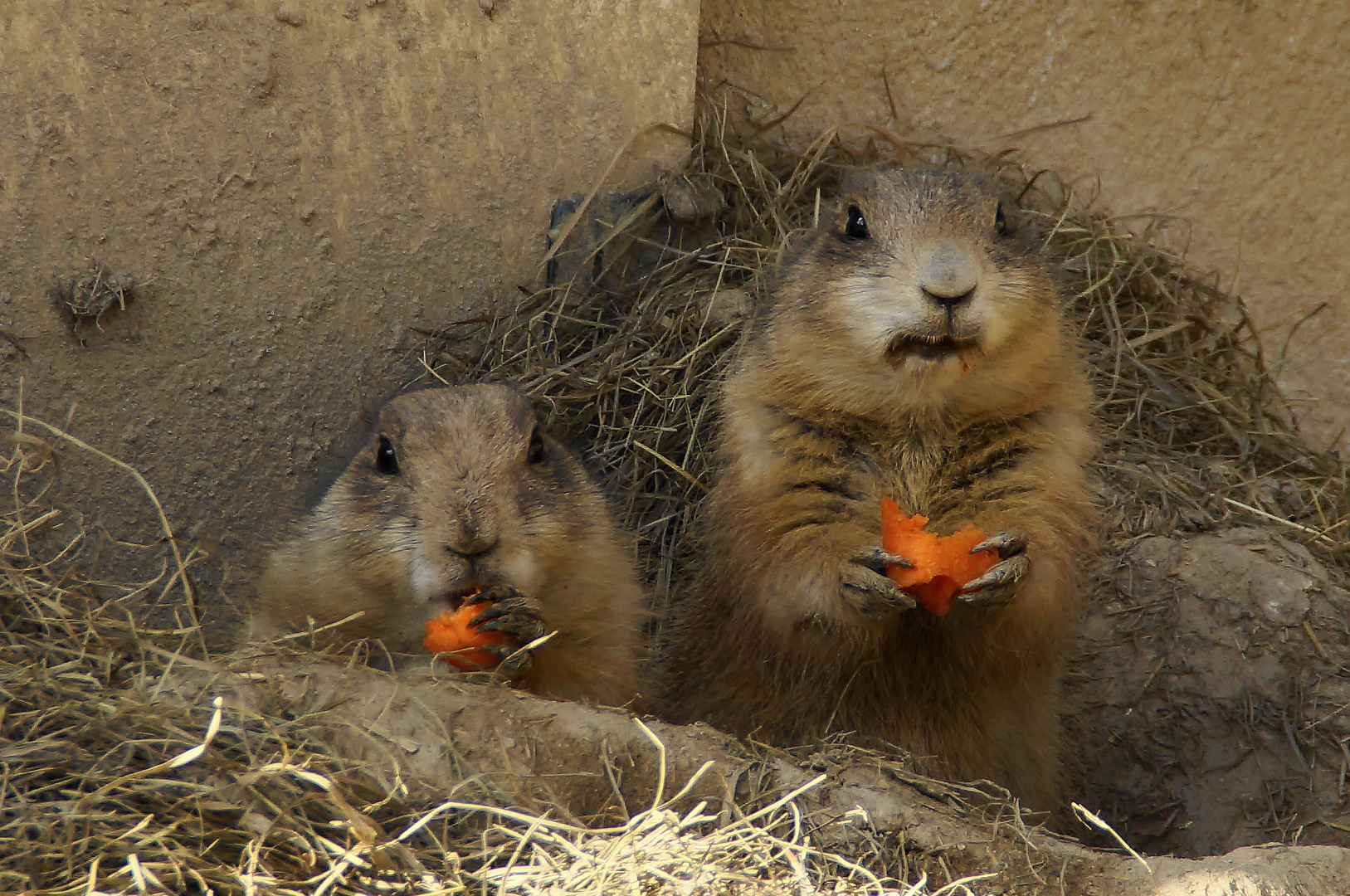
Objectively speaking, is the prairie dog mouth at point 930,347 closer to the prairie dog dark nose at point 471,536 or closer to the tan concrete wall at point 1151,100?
the prairie dog dark nose at point 471,536

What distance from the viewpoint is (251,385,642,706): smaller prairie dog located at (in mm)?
3303

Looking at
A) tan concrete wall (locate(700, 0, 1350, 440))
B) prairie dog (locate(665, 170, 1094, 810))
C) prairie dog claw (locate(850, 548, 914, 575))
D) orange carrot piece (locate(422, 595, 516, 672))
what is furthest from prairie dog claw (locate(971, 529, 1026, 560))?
tan concrete wall (locate(700, 0, 1350, 440))

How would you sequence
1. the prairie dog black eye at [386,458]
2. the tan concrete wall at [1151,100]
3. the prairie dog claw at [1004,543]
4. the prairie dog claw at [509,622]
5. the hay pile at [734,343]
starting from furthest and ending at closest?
the tan concrete wall at [1151,100] → the hay pile at [734,343] → the prairie dog black eye at [386,458] → the prairie dog claw at [1004,543] → the prairie dog claw at [509,622]

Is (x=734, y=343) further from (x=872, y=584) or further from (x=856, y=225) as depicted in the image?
(x=872, y=584)

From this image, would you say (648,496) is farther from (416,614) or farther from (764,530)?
(416,614)

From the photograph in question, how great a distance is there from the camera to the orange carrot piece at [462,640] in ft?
10.5

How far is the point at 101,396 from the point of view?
13.6 feet

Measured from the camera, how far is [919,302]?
339cm

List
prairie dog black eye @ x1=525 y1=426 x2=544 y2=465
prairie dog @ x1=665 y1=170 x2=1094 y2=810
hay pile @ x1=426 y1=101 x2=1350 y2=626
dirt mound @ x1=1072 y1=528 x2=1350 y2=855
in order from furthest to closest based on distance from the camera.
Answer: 1. hay pile @ x1=426 y1=101 x2=1350 y2=626
2. dirt mound @ x1=1072 y1=528 x2=1350 y2=855
3. prairie dog black eye @ x1=525 y1=426 x2=544 y2=465
4. prairie dog @ x1=665 y1=170 x2=1094 y2=810

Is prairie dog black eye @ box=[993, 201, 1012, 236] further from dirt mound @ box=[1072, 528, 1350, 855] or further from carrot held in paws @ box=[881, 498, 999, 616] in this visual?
dirt mound @ box=[1072, 528, 1350, 855]

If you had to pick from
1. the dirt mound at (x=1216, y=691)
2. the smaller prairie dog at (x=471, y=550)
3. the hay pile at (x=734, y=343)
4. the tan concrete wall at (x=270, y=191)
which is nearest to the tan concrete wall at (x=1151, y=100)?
the hay pile at (x=734, y=343)

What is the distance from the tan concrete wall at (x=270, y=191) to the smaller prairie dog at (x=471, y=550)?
70 centimetres

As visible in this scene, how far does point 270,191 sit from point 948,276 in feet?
8.12

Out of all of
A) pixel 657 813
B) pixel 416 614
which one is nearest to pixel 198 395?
pixel 416 614
